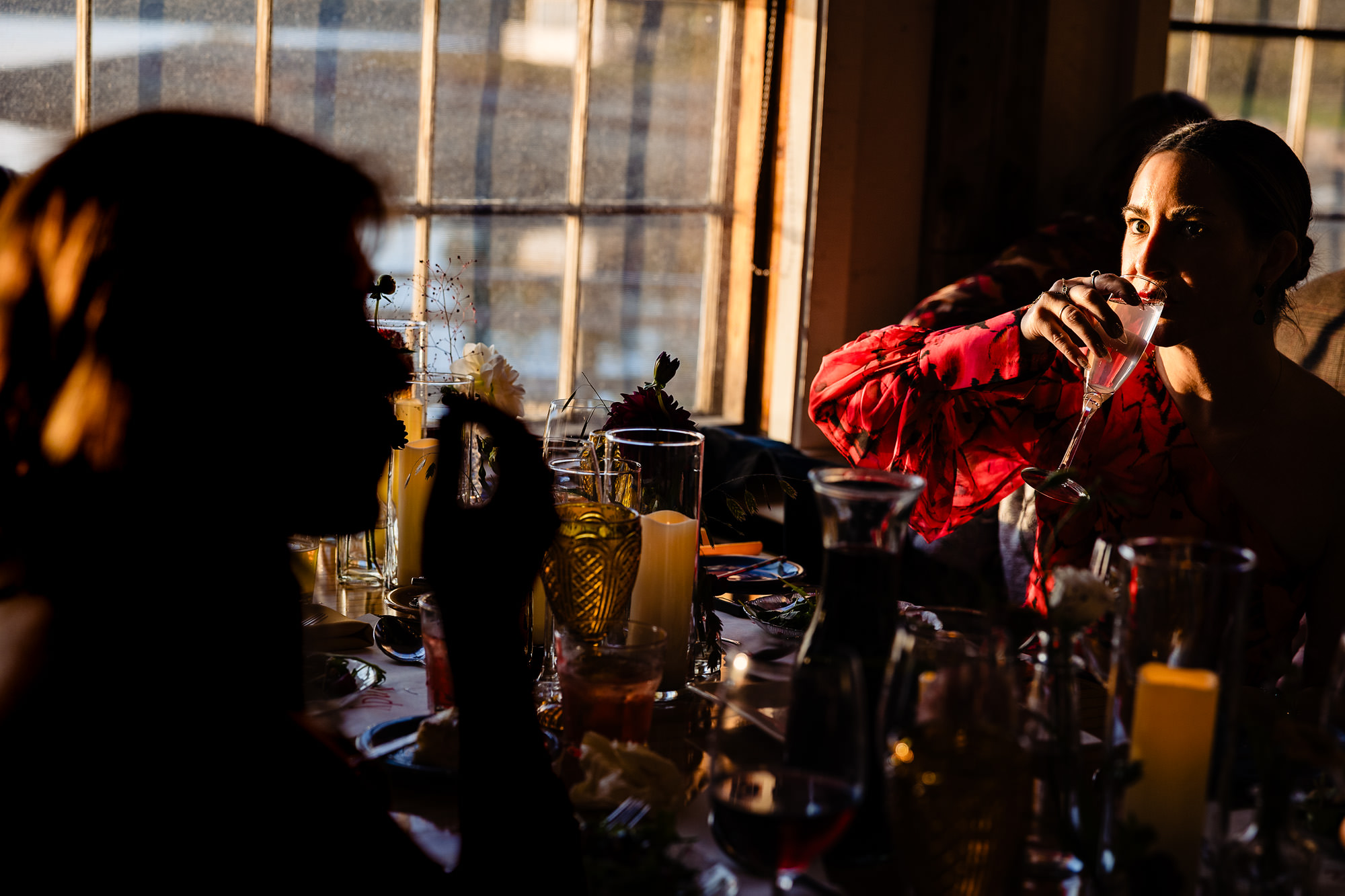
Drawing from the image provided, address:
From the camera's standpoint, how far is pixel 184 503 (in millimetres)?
745

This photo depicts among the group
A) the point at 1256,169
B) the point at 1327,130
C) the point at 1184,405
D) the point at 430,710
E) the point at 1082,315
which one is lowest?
the point at 430,710

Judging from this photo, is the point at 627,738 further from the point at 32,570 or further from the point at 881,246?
the point at 881,246

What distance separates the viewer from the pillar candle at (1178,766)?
76 centimetres

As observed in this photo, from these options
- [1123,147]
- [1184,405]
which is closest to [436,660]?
[1184,405]

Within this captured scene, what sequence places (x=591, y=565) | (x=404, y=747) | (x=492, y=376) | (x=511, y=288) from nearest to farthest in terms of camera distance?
(x=404, y=747) < (x=591, y=565) < (x=492, y=376) < (x=511, y=288)

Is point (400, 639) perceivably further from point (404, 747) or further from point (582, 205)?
A: point (582, 205)

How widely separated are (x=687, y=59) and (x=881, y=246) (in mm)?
673

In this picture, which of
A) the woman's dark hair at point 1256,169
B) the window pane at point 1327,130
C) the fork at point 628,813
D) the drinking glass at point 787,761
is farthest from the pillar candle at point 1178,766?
the window pane at point 1327,130

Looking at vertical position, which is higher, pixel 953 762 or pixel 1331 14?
pixel 1331 14

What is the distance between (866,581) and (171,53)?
7.22 ft


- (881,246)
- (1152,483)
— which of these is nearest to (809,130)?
(881,246)

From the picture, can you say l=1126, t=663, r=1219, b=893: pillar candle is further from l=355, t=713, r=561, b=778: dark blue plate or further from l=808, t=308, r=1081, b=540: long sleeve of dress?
l=808, t=308, r=1081, b=540: long sleeve of dress

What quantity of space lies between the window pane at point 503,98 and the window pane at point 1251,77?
6.20ft

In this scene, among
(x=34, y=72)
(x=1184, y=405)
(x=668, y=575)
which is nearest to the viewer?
(x=668, y=575)
